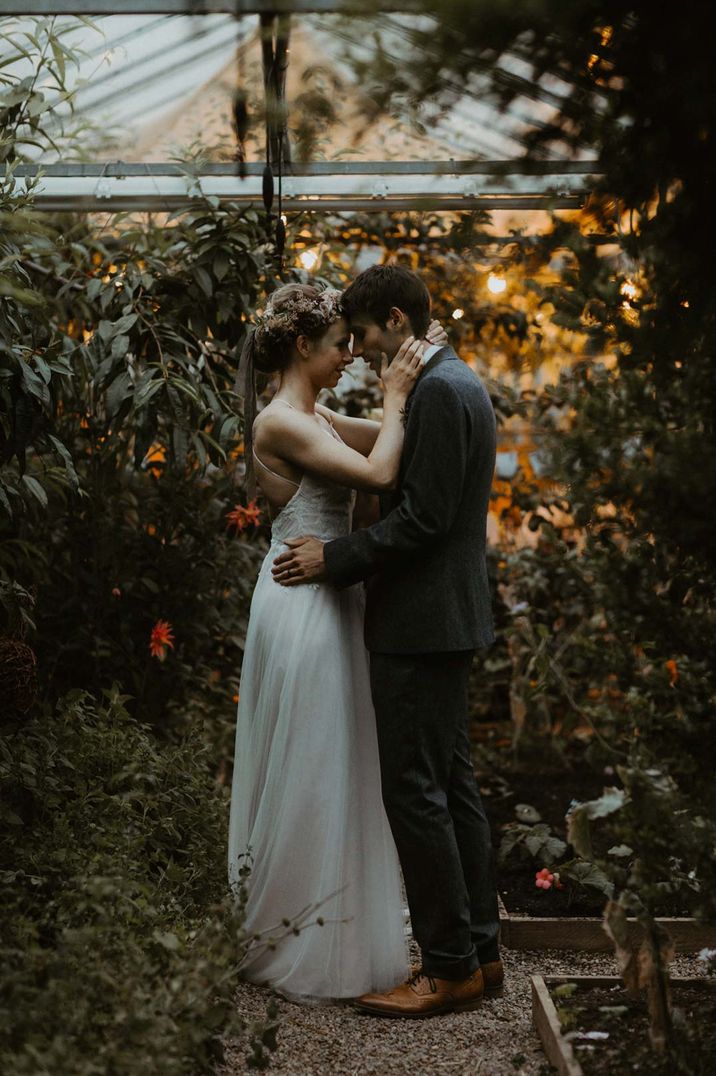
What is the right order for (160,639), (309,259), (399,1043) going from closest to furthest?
1. (399,1043)
2. (160,639)
3. (309,259)

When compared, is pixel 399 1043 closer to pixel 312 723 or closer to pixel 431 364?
pixel 312 723

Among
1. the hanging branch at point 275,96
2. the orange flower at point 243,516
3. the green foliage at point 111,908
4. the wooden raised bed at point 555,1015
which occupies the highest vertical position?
the hanging branch at point 275,96

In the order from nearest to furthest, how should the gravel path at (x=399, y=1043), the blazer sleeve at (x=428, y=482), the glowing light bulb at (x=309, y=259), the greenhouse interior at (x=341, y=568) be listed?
the greenhouse interior at (x=341, y=568)
the gravel path at (x=399, y=1043)
the blazer sleeve at (x=428, y=482)
the glowing light bulb at (x=309, y=259)

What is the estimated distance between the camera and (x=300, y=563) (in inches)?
119

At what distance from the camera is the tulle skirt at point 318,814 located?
2.92 meters

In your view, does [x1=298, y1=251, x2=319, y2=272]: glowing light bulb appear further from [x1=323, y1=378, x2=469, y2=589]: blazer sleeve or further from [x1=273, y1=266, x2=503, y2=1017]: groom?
[x1=323, y1=378, x2=469, y2=589]: blazer sleeve

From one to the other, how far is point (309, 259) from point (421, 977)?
2987 millimetres

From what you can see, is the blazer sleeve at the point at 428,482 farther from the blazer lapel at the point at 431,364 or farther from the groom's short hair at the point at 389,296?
the groom's short hair at the point at 389,296

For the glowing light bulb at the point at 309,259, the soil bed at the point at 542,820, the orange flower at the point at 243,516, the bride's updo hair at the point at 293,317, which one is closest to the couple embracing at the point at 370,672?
the bride's updo hair at the point at 293,317

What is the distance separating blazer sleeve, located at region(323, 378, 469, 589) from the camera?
9.10 ft

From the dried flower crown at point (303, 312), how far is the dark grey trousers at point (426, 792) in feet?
2.95

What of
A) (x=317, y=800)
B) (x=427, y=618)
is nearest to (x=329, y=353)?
(x=427, y=618)

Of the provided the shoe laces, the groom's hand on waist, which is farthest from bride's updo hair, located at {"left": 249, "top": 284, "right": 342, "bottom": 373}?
the shoe laces

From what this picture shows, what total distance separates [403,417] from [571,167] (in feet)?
4.16
